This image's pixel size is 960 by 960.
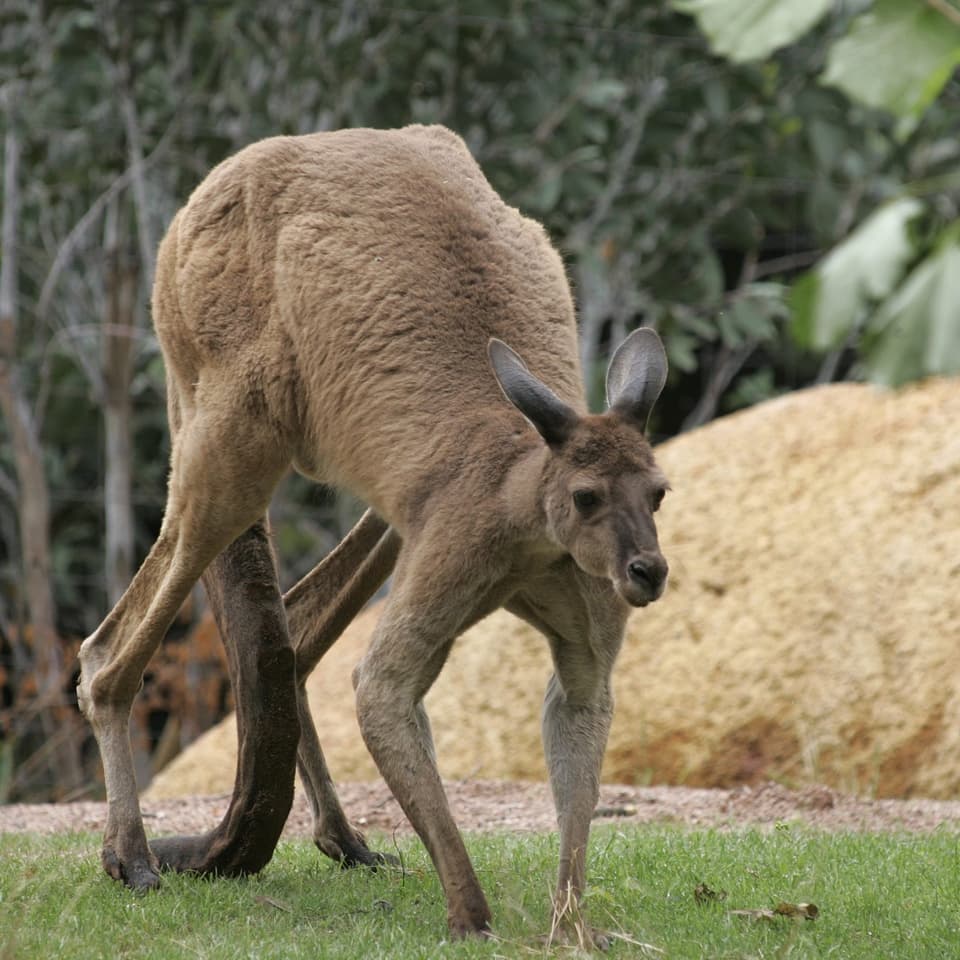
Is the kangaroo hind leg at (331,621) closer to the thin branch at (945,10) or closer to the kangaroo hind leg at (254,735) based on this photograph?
the kangaroo hind leg at (254,735)

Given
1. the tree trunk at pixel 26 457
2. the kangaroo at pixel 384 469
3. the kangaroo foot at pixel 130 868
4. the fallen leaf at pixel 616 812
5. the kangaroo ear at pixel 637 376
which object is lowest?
the tree trunk at pixel 26 457

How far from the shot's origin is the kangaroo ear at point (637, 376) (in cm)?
441

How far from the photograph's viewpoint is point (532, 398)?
4285 mm

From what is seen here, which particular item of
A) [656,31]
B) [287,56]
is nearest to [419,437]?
[287,56]

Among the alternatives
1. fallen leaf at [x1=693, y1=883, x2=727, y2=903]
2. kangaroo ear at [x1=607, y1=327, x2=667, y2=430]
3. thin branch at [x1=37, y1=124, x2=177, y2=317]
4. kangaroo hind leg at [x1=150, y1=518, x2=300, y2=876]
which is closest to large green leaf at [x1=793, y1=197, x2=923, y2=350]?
kangaroo ear at [x1=607, y1=327, x2=667, y2=430]

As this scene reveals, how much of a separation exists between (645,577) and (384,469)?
1162 mm

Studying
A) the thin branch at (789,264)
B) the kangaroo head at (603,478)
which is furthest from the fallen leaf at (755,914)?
the thin branch at (789,264)

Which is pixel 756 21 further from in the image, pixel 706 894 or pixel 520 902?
pixel 706 894

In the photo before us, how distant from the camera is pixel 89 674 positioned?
223 inches

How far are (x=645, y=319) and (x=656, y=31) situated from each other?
218 centimetres

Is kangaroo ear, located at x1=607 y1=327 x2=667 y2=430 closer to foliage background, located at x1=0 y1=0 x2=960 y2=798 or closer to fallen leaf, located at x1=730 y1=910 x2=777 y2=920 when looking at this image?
fallen leaf, located at x1=730 y1=910 x2=777 y2=920

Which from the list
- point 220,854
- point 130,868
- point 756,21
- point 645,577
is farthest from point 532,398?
point 756,21

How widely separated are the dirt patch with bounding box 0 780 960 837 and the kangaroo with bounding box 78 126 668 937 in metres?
1.25

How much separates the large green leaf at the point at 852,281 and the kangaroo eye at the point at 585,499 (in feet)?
8.73
